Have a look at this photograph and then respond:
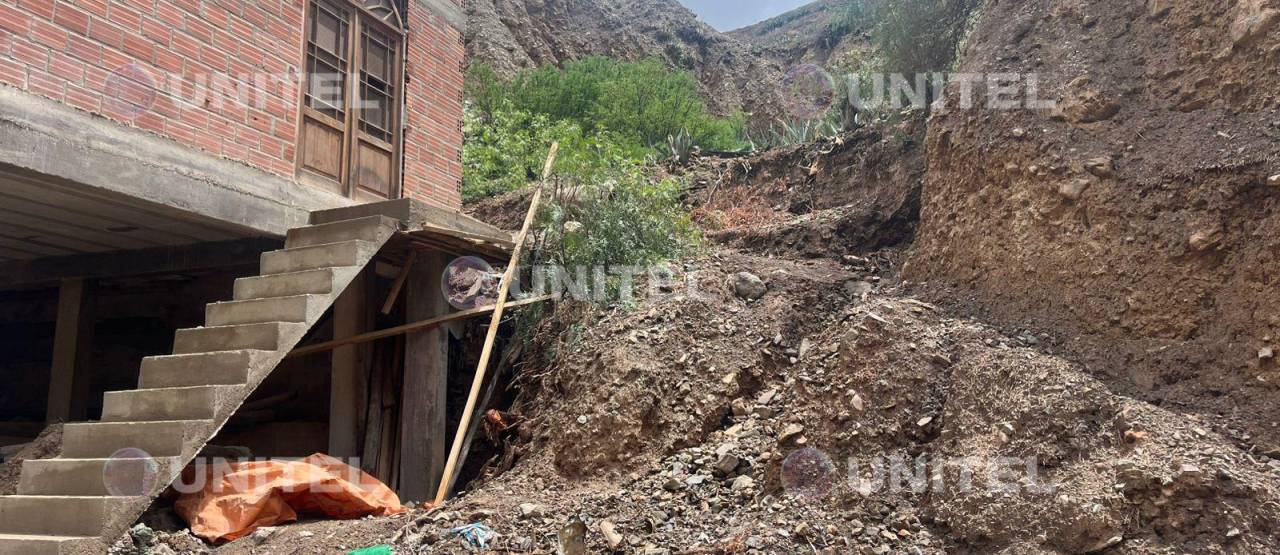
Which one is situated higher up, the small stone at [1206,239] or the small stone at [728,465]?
the small stone at [1206,239]

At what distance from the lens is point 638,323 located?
7074mm

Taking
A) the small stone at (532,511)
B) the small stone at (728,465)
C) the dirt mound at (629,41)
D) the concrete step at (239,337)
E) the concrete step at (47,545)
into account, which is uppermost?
the dirt mound at (629,41)

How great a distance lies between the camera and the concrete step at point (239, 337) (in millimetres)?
5914

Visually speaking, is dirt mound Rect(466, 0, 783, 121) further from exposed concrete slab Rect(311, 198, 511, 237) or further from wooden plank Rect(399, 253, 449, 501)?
exposed concrete slab Rect(311, 198, 511, 237)

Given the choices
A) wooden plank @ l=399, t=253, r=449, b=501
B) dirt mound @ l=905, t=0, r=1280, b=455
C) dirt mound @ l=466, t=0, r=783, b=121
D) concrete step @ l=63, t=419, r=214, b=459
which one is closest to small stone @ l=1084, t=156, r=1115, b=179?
dirt mound @ l=905, t=0, r=1280, b=455

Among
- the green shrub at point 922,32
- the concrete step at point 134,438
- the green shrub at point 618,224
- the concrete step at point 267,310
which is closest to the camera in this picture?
the concrete step at point 134,438

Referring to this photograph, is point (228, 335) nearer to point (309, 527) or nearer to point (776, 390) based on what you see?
point (309, 527)

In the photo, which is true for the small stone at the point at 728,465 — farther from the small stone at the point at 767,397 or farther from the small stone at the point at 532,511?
the small stone at the point at 532,511

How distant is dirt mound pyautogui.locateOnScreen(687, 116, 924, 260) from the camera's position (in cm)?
865

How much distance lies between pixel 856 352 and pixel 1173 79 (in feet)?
9.07

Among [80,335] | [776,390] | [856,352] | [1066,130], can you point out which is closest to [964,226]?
[1066,130]

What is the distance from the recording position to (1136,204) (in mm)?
5496

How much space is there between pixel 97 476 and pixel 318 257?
202 centimetres

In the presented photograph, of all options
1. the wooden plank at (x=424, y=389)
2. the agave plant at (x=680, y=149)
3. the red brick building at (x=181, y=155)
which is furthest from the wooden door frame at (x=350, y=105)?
the agave plant at (x=680, y=149)
